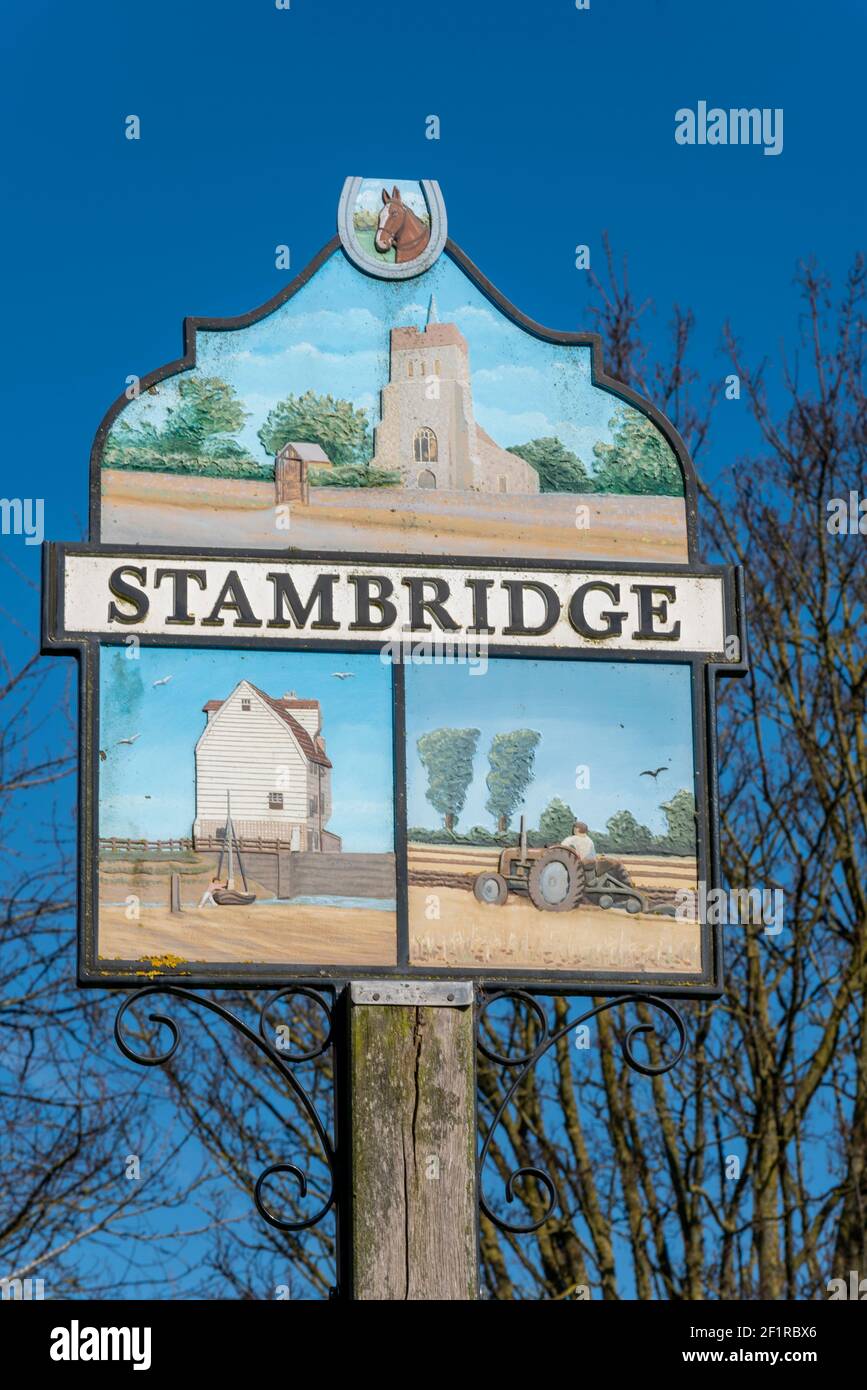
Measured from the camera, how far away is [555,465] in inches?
251

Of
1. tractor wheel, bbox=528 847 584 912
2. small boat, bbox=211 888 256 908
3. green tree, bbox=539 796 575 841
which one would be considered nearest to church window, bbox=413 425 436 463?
green tree, bbox=539 796 575 841

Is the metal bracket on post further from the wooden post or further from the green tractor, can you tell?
the green tractor

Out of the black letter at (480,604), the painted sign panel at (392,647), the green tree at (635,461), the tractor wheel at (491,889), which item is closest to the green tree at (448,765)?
the painted sign panel at (392,647)

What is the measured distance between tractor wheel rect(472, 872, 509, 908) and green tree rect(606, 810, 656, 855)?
11.5 inches

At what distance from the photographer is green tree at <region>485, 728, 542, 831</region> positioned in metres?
6.10

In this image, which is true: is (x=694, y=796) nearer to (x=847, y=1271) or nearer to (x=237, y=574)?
(x=237, y=574)

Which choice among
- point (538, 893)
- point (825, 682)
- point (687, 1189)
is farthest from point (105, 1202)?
point (538, 893)

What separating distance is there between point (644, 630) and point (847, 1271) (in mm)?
7004

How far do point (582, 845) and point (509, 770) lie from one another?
0.81 ft

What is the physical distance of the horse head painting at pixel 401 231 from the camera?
642cm

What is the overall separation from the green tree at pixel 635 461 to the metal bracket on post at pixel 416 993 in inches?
51.7

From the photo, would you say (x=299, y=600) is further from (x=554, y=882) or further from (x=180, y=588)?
(x=554, y=882)

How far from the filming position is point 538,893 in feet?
19.8

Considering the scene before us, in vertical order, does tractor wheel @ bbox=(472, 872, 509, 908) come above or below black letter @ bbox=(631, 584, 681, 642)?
below
